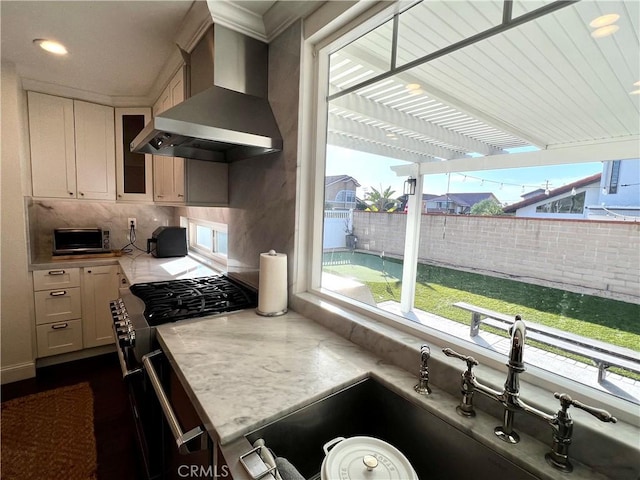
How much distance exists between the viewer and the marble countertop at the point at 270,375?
2.51ft

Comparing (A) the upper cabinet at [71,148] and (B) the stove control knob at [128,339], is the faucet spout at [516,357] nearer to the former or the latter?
(B) the stove control knob at [128,339]

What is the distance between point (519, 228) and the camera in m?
1.06

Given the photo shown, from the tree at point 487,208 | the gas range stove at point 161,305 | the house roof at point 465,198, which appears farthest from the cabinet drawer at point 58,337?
the tree at point 487,208

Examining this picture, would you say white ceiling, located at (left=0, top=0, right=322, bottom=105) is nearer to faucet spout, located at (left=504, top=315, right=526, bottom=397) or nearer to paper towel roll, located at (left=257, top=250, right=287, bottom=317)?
paper towel roll, located at (left=257, top=250, right=287, bottom=317)

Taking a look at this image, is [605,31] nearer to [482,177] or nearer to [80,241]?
[482,177]

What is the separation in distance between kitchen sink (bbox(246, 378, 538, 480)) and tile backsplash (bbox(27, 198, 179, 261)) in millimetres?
3083

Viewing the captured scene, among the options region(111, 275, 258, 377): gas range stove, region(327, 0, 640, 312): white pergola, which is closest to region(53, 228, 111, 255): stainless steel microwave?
region(111, 275, 258, 377): gas range stove

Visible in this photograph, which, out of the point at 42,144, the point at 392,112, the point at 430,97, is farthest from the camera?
the point at 42,144

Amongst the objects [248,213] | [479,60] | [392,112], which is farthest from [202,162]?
[479,60]

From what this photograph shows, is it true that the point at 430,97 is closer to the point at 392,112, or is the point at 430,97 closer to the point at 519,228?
the point at 392,112

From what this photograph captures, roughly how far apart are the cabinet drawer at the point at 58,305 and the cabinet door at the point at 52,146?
0.87 metres

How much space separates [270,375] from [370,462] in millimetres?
449

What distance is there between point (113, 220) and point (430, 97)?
3443 millimetres

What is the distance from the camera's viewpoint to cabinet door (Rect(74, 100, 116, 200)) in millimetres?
2809
